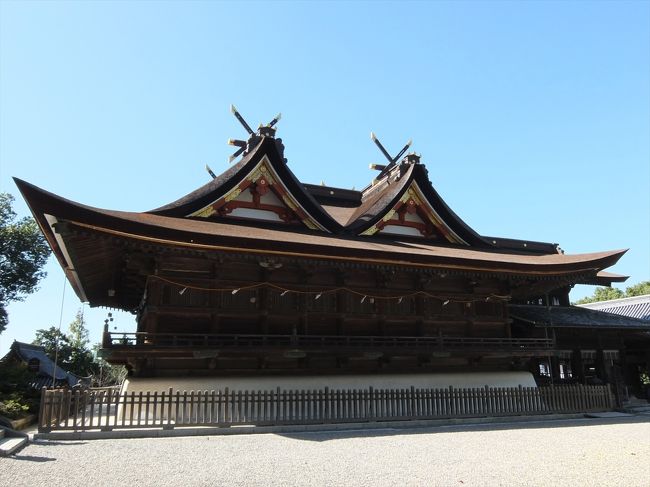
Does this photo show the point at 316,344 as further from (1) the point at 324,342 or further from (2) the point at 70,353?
(2) the point at 70,353

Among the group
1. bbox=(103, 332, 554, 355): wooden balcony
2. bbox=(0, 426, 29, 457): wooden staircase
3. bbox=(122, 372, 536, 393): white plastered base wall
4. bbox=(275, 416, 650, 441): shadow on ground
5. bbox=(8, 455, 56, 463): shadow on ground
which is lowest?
bbox=(275, 416, 650, 441): shadow on ground

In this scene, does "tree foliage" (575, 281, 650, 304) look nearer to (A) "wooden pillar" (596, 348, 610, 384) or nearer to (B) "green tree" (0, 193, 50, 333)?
(A) "wooden pillar" (596, 348, 610, 384)

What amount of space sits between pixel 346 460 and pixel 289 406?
4817 millimetres

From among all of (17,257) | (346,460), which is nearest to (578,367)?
(346,460)

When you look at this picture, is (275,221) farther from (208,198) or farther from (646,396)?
(646,396)

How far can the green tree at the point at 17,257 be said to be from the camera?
37.8 m

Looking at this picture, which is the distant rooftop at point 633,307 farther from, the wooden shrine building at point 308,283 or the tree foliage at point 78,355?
the tree foliage at point 78,355

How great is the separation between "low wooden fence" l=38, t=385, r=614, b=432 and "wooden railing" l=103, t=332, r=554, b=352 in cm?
137

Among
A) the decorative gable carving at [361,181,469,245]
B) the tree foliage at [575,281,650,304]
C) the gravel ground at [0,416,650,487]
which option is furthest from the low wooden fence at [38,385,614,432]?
the tree foliage at [575,281,650,304]

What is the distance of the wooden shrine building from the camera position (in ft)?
44.2

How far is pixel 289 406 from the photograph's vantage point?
13617mm

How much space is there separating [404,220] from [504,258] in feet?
14.1

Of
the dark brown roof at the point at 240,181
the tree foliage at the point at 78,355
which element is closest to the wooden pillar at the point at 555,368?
the dark brown roof at the point at 240,181

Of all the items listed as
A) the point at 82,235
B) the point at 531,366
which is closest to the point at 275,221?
the point at 82,235
